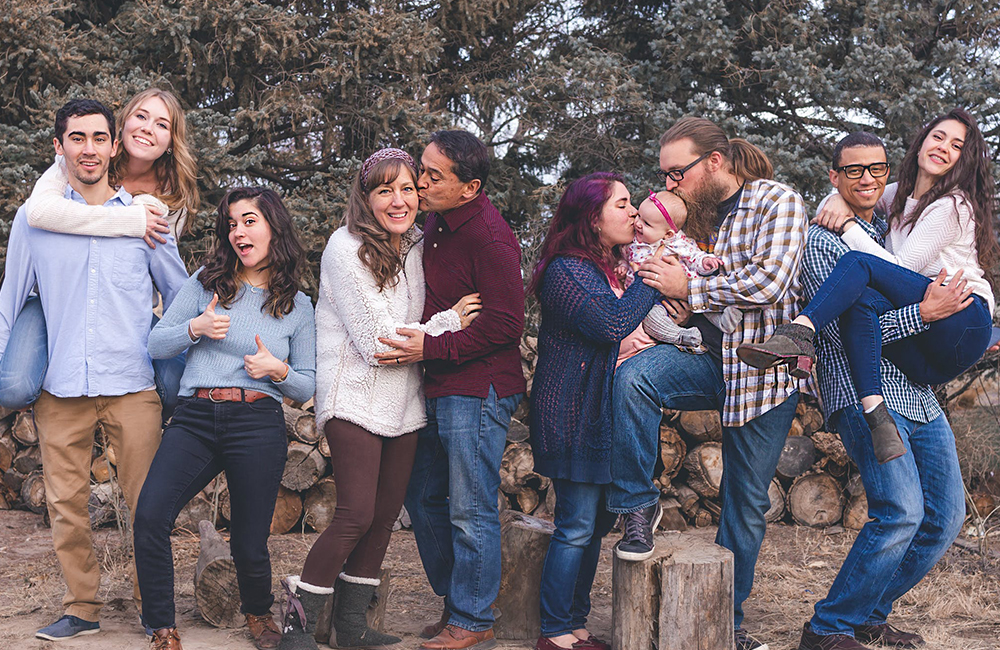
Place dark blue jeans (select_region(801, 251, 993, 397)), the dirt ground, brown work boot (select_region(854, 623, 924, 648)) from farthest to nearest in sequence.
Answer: the dirt ground → brown work boot (select_region(854, 623, 924, 648)) → dark blue jeans (select_region(801, 251, 993, 397))

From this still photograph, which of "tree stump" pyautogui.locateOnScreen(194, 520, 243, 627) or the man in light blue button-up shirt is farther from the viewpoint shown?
"tree stump" pyautogui.locateOnScreen(194, 520, 243, 627)

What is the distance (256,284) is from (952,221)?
2983mm

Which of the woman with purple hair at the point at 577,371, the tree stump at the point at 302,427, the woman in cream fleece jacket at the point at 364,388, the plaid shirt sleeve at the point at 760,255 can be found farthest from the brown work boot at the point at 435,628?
the tree stump at the point at 302,427

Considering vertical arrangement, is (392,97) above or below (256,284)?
above

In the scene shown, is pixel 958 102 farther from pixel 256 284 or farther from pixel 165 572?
pixel 165 572

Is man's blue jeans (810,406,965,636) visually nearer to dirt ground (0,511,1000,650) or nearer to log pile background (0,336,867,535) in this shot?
dirt ground (0,511,1000,650)

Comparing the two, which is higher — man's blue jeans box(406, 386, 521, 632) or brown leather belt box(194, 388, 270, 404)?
brown leather belt box(194, 388, 270, 404)

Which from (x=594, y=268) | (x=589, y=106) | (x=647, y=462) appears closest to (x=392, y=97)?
(x=589, y=106)

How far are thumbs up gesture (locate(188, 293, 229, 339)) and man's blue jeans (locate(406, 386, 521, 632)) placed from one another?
905 mm

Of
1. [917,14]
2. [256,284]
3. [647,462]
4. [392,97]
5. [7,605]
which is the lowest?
[7,605]

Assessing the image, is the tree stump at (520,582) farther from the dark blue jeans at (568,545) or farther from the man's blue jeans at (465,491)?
the man's blue jeans at (465,491)

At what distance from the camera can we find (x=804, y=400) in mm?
6352

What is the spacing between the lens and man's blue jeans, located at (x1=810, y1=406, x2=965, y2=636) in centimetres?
366

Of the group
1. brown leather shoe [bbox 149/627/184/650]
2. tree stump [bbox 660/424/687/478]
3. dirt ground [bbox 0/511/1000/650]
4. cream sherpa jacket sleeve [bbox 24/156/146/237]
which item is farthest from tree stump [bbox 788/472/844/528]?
cream sherpa jacket sleeve [bbox 24/156/146/237]
